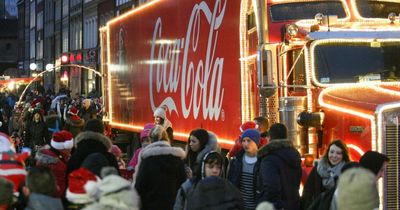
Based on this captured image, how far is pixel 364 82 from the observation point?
11.2 meters

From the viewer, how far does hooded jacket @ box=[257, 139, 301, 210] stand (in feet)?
29.5

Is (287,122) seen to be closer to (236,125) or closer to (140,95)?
(236,125)

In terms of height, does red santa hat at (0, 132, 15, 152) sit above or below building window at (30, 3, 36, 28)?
below

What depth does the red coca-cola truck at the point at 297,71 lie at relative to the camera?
1047cm

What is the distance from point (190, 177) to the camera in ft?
30.9

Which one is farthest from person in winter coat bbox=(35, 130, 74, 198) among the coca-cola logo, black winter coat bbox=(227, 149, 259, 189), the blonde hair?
the coca-cola logo

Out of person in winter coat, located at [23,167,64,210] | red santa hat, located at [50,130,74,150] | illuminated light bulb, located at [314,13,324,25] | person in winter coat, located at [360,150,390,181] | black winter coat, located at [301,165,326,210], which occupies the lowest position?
black winter coat, located at [301,165,326,210]

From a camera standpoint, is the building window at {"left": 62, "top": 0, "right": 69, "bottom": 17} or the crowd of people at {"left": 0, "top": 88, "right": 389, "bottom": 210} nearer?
the crowd of people at {"left": 0, "top": 88, "right": 389, "bottom": 210}

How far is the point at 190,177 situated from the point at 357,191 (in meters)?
3.80

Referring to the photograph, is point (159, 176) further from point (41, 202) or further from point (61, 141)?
point (41, 202)

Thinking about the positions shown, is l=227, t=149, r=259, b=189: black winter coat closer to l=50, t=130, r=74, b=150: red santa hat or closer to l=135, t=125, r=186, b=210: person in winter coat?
l=135, t=125, r=186, b=210: person in winter coat

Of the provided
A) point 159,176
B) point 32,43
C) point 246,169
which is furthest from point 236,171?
point 32,43

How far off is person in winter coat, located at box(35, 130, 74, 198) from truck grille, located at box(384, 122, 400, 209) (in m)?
3.49

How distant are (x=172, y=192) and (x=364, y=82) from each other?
330 centimetres
